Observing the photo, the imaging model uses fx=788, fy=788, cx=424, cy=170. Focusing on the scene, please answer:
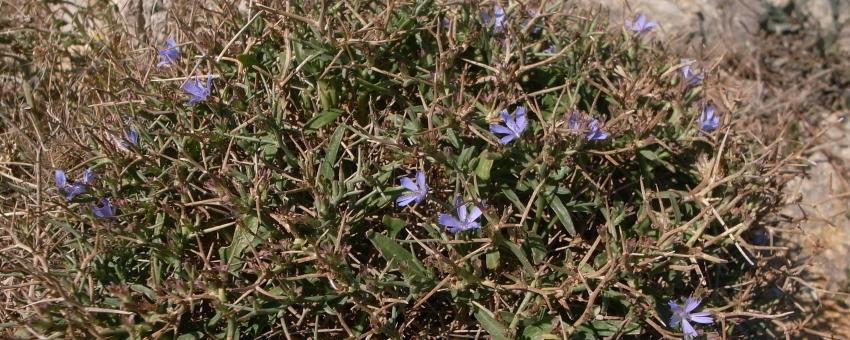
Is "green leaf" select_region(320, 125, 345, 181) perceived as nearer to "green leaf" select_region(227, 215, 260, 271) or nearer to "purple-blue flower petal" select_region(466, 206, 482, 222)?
"green leaf" select_region(227, 215, 260, 271)

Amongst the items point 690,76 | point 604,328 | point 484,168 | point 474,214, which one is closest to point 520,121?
point 484,168

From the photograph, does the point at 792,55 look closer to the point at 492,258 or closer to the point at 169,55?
the point at 492,258

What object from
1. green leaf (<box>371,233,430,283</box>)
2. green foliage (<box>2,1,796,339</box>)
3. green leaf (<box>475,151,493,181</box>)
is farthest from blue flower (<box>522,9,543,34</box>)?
green leaf (<box>371,233,430,283</box>)

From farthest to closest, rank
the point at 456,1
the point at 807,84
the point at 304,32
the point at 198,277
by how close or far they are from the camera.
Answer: the point at 807,84, the point at 456,1, the point at 304,32, the point at 198,277

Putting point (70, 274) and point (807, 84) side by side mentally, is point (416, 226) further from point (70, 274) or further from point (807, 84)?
point (807, 84)

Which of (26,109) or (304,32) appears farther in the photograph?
(26,109)

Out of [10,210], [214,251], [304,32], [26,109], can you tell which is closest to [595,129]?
[304,32]
